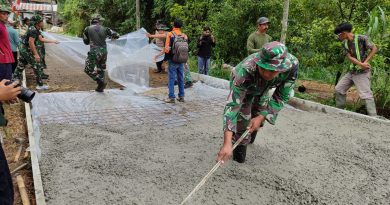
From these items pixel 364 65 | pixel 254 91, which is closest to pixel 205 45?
pixel 364 65

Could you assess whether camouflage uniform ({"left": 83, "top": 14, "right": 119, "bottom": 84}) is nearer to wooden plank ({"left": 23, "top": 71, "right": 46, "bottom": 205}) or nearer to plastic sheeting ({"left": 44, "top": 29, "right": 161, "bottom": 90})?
plastic sheeting ({"left": 44, "top": 29, "right": 161, "bottom": 90})

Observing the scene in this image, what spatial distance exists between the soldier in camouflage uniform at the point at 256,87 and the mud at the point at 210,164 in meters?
0.53

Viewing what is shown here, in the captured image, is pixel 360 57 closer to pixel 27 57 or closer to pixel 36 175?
pixel 36 175

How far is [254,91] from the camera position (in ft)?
10.1

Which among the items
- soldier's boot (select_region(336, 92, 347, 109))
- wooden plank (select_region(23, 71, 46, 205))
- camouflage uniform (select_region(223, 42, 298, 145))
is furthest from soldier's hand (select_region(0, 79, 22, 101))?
soldier's boot (select_region(336, 92, 347, 109))

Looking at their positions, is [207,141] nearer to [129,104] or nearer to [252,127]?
[252,127]

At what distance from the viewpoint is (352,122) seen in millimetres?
4973

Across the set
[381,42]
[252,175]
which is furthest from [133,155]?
[381,42]

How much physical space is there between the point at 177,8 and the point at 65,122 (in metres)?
6.89

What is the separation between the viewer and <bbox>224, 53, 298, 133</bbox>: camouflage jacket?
2635 mm

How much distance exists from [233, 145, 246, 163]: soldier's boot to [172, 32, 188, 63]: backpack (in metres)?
2.89

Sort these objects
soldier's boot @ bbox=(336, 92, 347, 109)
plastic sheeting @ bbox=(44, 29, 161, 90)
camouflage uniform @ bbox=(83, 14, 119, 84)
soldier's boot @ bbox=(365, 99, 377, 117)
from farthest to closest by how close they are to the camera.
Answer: plastic sheeting @ bbox=(44, 29, 161, 90) < camouflage uniform @ bbox=(83, 14, 119, 84) < soldier's boot @ bbox=(336, 92, 347, 109) < soldier's boot @ bbox=(365, 99, 377, 117)

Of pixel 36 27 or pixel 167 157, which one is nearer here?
pixel 167 157

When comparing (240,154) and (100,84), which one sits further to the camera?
(100,84)
